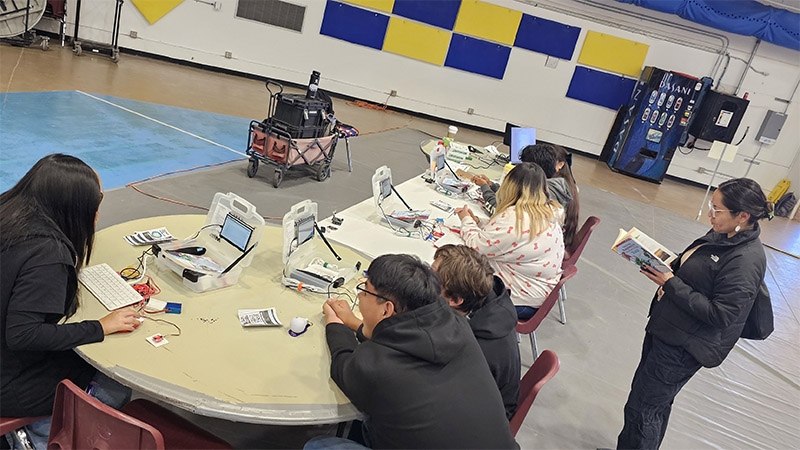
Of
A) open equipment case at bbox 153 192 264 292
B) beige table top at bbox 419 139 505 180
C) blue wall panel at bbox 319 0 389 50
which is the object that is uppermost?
blue wall panel at bbox 319 0 389 50

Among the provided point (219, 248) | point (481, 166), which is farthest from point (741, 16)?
point (219, 248)

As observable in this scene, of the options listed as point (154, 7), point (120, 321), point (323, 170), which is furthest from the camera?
point (154, 7)

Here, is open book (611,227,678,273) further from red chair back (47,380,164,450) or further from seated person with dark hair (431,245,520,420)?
red chair back (47,380,164,450)

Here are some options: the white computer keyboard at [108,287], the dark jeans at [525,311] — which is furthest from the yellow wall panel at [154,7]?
the dark jeans at [525,311]

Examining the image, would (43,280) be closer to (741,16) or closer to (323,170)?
(323,170)

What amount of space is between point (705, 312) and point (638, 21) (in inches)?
372

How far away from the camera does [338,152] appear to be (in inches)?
293

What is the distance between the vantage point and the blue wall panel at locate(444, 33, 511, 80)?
35.2ft

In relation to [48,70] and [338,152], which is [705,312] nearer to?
[338,152]

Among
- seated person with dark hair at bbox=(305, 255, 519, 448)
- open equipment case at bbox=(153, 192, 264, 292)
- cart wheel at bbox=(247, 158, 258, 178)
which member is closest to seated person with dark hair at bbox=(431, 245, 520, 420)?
seated person with dark hair at bbox=(305, 255, 519, 448)

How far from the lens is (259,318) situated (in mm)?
2299

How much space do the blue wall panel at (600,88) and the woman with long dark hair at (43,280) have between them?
1034 cm

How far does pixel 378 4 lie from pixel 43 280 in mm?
9657

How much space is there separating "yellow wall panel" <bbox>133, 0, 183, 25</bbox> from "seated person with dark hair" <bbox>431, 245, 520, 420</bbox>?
30.2 feet
